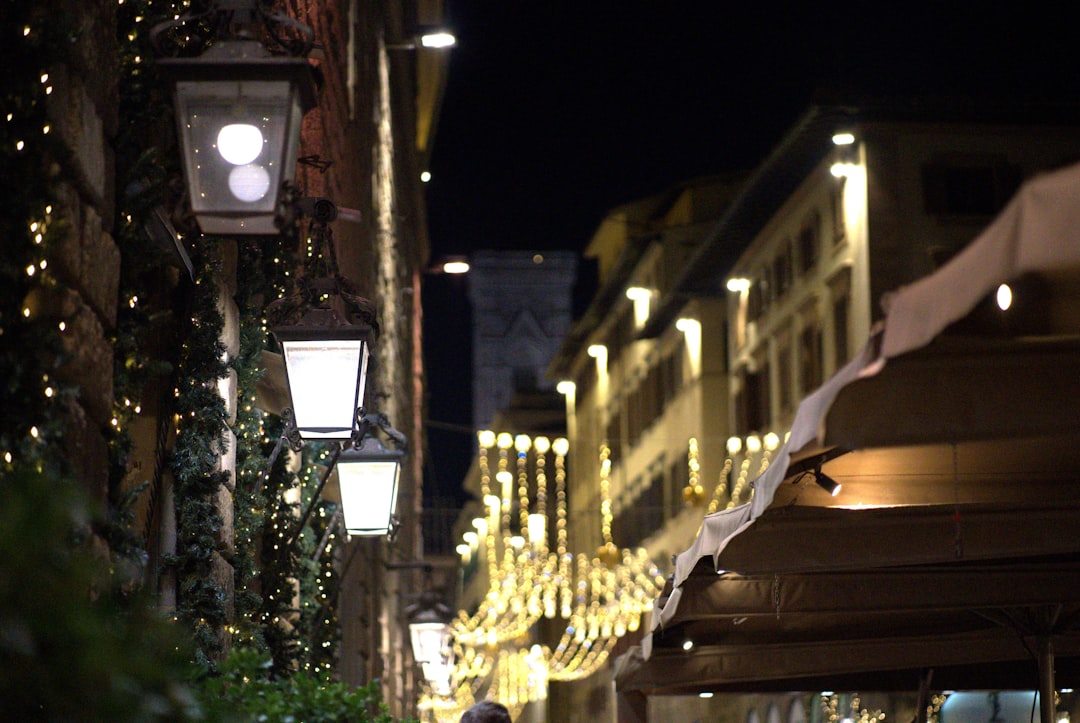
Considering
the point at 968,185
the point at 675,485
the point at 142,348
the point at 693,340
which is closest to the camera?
the point at 142,348

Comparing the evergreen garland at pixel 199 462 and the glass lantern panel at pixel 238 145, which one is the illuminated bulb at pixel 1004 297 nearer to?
the glass lantern panel at pixel 238 145

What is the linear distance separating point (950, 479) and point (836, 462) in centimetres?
61

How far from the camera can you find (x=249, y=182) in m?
5.52

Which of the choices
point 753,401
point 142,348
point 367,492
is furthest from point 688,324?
point 142,348

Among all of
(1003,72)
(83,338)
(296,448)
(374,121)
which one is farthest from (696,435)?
(83,338)

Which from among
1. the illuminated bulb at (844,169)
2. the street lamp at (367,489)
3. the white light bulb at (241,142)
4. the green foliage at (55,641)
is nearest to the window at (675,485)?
the illuminated bulb at (844,169)

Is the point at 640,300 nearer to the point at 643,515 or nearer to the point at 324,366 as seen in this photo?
the point at 643,515

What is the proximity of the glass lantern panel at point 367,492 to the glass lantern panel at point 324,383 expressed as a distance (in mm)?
2822

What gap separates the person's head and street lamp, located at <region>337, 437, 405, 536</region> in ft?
9.97

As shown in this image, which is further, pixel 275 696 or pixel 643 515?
pixel 643 515

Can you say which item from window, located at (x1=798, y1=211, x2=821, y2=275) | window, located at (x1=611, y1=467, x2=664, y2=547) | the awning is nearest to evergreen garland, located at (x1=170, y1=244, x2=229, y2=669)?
the awning

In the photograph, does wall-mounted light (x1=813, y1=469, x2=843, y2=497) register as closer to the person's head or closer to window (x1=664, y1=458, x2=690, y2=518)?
the person's head

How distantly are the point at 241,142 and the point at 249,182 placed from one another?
0.12 m

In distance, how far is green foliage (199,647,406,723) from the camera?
441 centimetres
